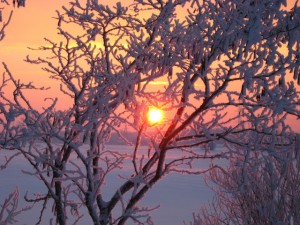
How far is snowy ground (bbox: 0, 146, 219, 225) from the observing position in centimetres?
6388

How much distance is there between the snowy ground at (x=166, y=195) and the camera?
6388cm

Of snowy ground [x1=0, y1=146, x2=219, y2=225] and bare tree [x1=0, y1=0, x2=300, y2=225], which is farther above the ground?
snowy ground [x1=0, y1=146, x2=219, y2=225]

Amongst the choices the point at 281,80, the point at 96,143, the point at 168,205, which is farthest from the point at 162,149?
the point at 168,205

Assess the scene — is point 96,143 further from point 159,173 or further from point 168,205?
point 168,205

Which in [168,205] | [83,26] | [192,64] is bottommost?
[192,64]

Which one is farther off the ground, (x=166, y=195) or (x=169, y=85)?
(x=166, y=195)

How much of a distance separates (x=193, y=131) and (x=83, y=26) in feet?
8.20

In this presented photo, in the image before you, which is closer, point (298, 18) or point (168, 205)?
point (298, 18)

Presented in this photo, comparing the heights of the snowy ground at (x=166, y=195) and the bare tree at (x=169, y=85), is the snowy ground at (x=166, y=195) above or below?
above

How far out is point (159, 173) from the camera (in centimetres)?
748

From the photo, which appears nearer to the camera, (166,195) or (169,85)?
(169,85)

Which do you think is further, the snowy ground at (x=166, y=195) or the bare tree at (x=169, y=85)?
the snowy ground at (x=166, y=195)

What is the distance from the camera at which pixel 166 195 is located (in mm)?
91062

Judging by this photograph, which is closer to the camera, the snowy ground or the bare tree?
the bare tree
